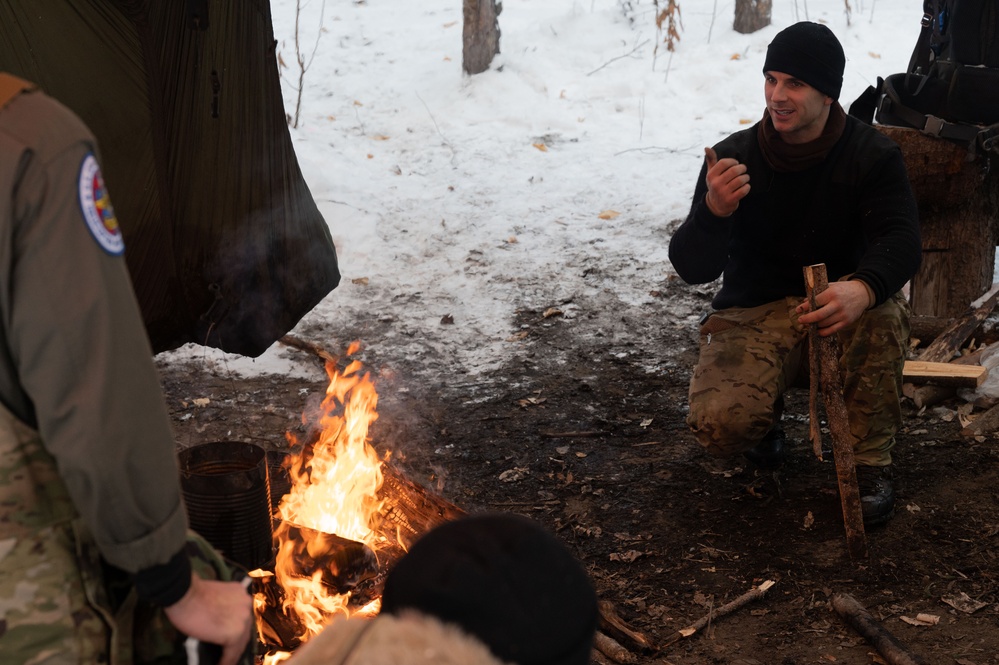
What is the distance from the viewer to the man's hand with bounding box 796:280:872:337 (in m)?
3.27

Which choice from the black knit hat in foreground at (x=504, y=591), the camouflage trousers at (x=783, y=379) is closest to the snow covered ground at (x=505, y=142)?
the camouflage trousers at (x=783, y=379)

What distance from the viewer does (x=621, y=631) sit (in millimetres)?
3000

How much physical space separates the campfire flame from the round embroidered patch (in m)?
1.38

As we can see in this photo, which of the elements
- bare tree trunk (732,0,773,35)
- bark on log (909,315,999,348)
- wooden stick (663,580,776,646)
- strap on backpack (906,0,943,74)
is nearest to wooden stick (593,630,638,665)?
wooden stick (663,580,776,646)

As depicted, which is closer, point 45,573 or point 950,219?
point 45,573

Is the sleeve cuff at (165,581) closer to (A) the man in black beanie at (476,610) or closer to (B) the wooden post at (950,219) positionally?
(A) the man in black beanie at (476,610)

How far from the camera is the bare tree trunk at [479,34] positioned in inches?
380

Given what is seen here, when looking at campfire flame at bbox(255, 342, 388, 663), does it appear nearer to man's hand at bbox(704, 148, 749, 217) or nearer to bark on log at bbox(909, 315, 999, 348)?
man's hand at bbox(704, 148, 749, 217)

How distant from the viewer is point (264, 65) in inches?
133

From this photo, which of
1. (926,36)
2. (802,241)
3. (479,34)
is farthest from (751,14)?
(802,241)

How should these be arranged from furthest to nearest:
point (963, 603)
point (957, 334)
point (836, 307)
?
point (957, 334)
point (836, 307)
point (963, 603)

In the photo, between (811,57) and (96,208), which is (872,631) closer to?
(811,57)

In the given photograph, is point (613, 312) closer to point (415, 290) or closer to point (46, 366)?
point (415, 290)

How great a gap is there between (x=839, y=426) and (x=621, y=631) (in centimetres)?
107
